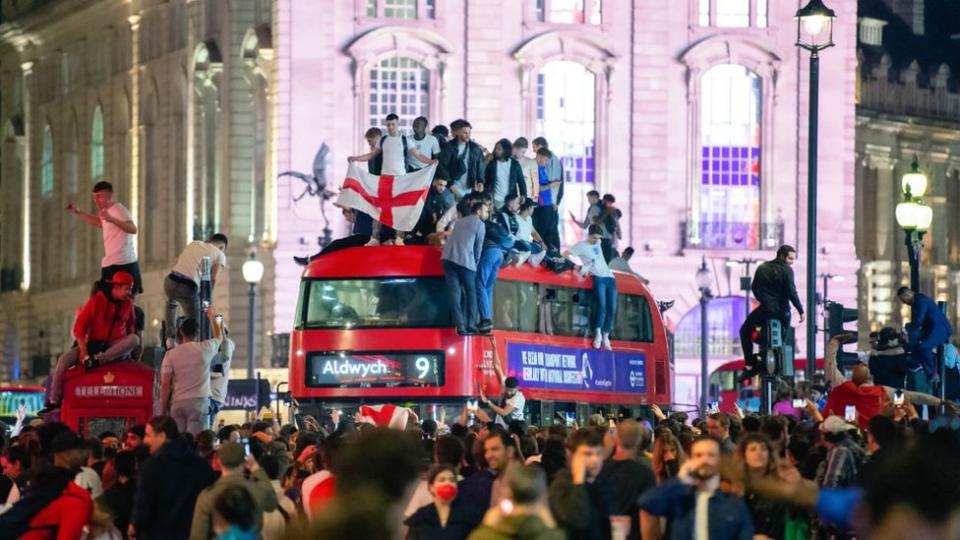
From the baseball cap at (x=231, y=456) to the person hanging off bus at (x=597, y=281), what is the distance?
22.7 m

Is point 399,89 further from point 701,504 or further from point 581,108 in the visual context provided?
point 701,504

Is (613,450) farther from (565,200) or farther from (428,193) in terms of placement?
(565,200)

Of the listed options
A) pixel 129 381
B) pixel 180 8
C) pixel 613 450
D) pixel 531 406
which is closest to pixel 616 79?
pixel 180 8

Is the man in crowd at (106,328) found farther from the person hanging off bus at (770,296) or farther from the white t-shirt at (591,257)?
the white t-shirt at (591,257)

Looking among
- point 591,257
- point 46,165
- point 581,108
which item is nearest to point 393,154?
point 591,257

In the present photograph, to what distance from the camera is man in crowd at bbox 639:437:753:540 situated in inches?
572

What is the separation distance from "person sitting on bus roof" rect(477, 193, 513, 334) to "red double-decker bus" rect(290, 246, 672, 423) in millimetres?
320

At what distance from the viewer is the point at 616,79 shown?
76250mm

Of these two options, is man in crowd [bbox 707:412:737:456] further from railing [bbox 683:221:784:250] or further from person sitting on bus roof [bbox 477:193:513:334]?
railing [bbox 683:221:784:250]

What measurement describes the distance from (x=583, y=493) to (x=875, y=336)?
19112 mm

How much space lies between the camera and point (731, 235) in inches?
3002

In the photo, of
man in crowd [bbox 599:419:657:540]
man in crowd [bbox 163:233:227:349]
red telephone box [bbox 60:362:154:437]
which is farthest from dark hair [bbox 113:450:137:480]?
man in crowd [bbox 163:233:227:349]

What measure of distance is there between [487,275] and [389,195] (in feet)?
5.50

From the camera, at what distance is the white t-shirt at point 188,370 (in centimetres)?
2466
